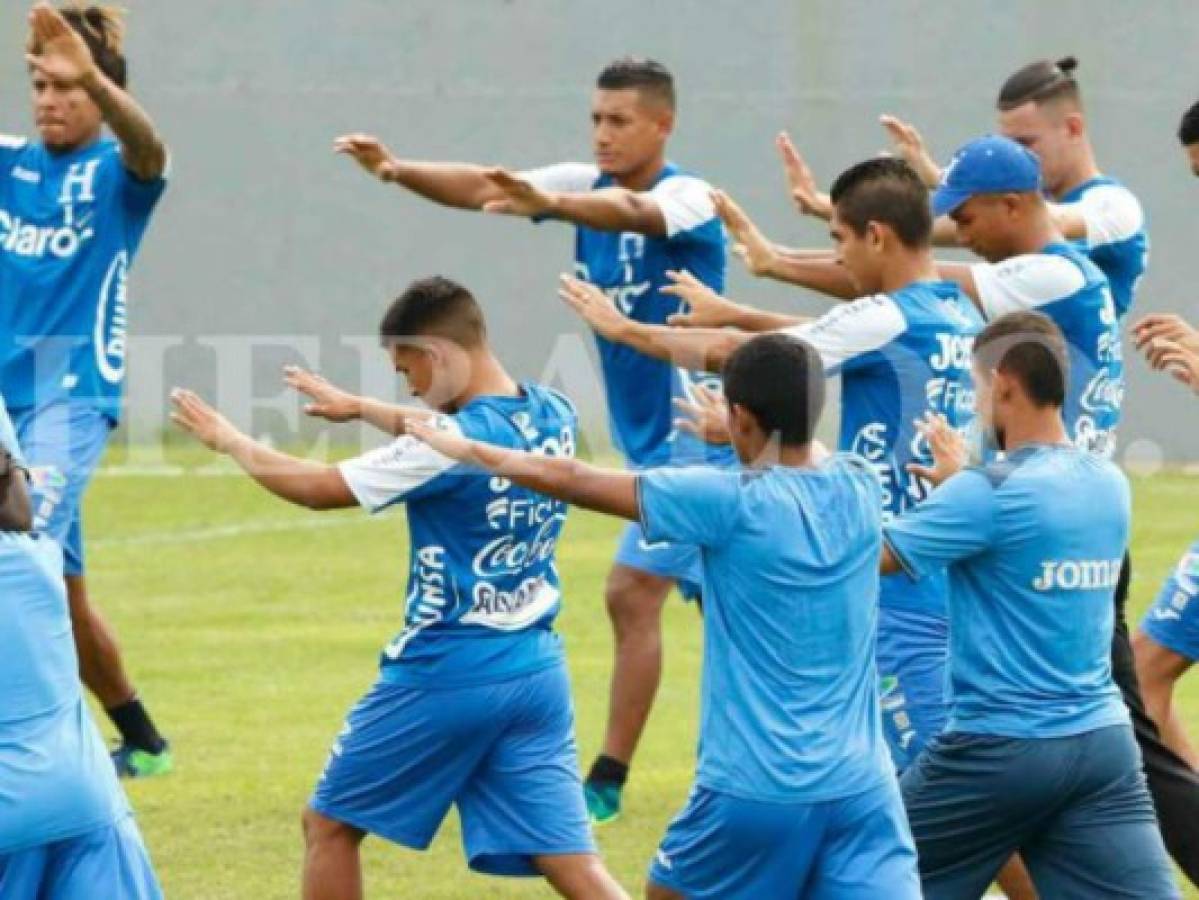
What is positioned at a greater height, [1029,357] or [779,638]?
[1029,357]

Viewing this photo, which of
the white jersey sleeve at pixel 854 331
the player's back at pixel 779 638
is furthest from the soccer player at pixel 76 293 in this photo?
the player's back at pixel 779 638

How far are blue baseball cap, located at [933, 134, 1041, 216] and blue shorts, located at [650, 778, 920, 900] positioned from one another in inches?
99.0

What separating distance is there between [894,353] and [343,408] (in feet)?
5.39

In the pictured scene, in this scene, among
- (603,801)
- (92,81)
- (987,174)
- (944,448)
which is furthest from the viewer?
(603,801)

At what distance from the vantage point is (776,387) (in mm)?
6324

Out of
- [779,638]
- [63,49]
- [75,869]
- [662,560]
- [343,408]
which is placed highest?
[63,49]

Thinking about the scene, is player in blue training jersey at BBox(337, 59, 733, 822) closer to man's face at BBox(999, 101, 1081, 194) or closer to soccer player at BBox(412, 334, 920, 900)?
man's face at BBox(999, 101, 1081, 194)

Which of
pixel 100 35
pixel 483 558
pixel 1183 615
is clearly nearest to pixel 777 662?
pixel 483 558

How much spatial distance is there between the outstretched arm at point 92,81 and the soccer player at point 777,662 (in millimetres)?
3995

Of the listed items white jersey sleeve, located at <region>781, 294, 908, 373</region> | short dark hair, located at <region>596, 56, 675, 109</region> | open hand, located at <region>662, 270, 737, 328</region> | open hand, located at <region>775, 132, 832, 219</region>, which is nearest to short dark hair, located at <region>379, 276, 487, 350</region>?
open hand, located at <region>662, 270, 737, 328</region>

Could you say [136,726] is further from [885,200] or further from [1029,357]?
[1029,357]

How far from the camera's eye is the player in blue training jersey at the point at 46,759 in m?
5.57

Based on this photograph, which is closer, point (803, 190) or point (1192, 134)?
point (1192, 134)

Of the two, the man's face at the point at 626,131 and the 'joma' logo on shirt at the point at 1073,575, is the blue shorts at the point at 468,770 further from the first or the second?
the man's face at the point at 626,131
